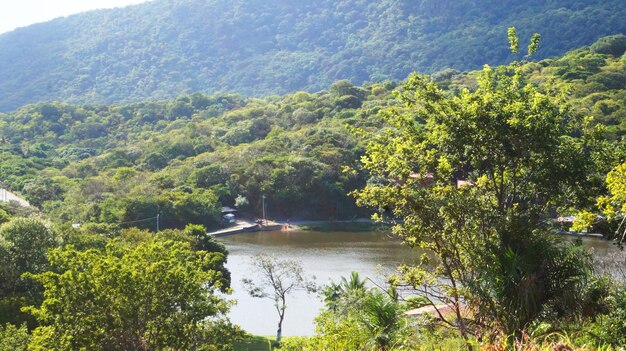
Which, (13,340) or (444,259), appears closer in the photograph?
(444,259)

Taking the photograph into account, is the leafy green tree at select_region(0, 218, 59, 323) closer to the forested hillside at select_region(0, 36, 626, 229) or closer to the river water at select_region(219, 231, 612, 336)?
the river water at select_region(219, 231, 612, 336)

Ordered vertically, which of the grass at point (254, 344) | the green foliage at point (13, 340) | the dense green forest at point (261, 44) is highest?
the dense green forest at point (261, 44)

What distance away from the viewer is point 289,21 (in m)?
195

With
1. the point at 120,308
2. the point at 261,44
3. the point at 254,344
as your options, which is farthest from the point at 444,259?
the point at 261,44

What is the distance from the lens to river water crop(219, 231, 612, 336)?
26078 mm

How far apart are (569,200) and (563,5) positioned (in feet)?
521

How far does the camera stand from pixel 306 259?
3806 centimetres

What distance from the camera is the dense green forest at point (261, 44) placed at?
15225cm

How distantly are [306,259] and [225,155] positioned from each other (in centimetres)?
2485

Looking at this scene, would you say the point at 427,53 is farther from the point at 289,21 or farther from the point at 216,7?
the point at 216,7

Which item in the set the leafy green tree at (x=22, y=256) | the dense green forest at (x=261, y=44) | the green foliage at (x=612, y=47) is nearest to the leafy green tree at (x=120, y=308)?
the leafy green tree at (x=22, y=256)

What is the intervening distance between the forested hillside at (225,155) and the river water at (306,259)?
5.98 meters

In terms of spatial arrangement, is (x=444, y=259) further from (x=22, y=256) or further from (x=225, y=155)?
(x=225, y=155)

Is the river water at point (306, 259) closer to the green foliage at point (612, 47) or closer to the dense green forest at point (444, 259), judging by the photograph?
the dense green forest at point (444, 259)
